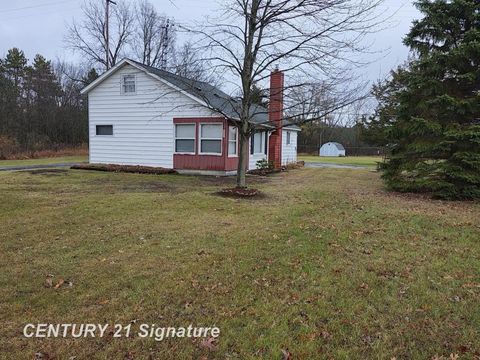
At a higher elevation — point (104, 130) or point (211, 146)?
point (104, 130)

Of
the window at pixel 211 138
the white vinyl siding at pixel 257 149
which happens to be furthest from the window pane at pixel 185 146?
the white vinyl siding at pixel 257 149

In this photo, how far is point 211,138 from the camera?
16062 mm

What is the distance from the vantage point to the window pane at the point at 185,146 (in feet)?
54.2

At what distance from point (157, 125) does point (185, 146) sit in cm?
169

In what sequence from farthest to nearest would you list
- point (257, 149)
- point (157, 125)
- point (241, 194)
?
point (257, 149) → point (157, 125) → point (241, 194)

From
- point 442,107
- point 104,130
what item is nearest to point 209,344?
point 442,107

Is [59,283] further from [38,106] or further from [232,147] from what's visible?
[38,106]

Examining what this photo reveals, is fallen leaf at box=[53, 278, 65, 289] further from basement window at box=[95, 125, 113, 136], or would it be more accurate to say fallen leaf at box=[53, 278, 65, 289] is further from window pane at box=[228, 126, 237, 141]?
basement window at box=[95, 125, 113, 136]

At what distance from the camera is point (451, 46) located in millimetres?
11383

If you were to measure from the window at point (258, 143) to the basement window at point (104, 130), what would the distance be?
6.95 m

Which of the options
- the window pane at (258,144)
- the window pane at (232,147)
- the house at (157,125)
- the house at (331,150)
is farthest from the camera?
the house at (331,150)

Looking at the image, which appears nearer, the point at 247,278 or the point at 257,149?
the point at 247,278

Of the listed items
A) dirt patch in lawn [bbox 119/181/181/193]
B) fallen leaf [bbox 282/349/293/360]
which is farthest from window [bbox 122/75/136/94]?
fallen leaf [bbox 282/349/293/360]

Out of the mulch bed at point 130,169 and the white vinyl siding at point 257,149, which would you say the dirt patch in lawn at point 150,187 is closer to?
the mulch bed at point 130,169
